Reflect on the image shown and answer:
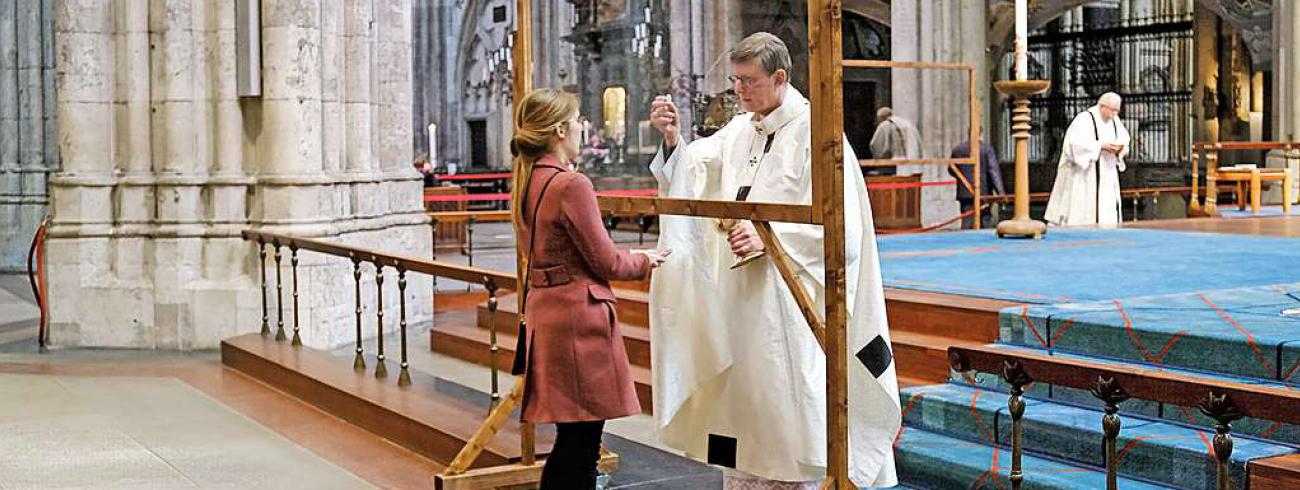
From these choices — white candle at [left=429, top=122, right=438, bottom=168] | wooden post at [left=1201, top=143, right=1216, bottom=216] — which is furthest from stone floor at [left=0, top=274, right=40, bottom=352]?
white candle at [left=429, top=122, right=438, bottom=168]

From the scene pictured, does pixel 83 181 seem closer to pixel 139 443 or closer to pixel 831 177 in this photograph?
pixel 139 443

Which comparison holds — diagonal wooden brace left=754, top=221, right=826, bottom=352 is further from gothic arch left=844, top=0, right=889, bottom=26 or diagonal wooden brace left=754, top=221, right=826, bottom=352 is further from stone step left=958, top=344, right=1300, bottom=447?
gothic arch left=844, top=0, right=889, bottom=26

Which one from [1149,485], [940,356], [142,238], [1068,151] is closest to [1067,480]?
[1149,485]

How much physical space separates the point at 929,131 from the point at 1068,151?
5225 mm

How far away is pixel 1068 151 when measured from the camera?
13.1m

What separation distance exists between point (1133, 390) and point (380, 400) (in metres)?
4.15

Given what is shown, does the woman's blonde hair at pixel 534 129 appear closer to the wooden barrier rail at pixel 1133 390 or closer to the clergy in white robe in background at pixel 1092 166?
the wooden barrier rail at pixel 1133 390

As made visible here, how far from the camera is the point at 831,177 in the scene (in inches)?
151

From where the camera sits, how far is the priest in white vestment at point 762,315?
13.6ft

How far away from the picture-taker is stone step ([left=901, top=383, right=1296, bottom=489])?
450cm

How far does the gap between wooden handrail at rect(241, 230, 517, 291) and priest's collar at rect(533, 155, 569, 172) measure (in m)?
1.51

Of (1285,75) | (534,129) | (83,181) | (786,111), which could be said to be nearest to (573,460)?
(534,129)

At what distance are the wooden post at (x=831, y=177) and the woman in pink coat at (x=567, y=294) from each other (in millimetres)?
606

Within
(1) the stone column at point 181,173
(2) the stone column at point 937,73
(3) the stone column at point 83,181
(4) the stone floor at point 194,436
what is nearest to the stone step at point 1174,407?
(4) the stone floor at point 194,436
